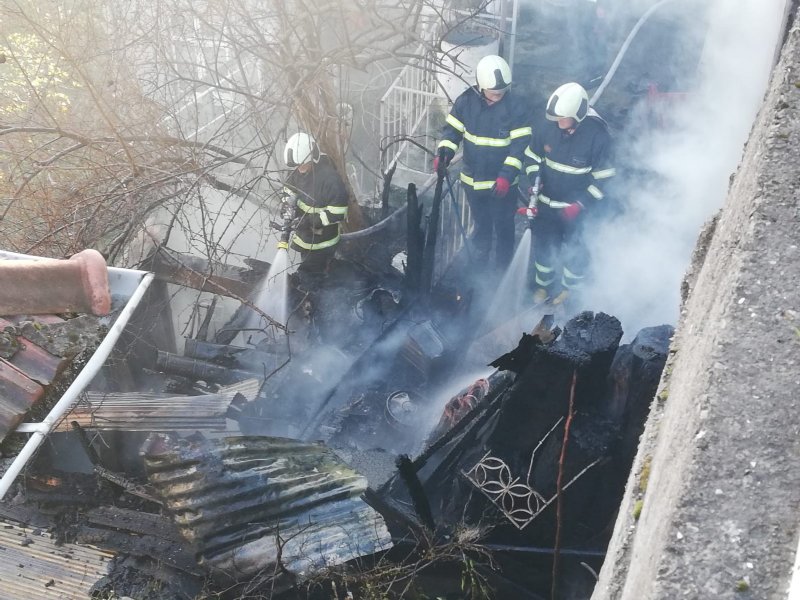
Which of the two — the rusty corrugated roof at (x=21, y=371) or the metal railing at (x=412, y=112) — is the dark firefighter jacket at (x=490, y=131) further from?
the rusty corrugated roof at (x=21, y=371)

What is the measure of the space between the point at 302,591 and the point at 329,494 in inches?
28.4

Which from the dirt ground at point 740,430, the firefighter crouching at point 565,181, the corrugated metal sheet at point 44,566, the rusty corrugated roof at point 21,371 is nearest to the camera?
the dirt ground at point 740,430

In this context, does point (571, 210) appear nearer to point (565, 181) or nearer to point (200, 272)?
point (565, 181)

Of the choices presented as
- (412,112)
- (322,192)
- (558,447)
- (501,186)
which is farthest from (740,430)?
(412,112)

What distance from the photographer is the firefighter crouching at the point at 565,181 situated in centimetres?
752

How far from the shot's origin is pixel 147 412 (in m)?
5.57

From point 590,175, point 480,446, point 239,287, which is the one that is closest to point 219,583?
point 480,446

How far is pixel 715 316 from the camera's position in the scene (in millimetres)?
1517

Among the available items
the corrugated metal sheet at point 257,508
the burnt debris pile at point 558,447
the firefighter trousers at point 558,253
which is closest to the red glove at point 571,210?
the firefighter trousers at point 558,253

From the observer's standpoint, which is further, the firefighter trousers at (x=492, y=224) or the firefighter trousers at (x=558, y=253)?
the firefighter trousers at (x=492, y=224)

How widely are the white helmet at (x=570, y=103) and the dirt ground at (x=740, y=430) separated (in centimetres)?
596

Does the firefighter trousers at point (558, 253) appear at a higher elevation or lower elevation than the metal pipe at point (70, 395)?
lower

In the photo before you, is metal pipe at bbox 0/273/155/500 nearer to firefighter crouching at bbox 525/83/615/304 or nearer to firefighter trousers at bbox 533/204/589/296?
firefighter crouching at bbox 525/83/615/304

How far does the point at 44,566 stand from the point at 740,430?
4.27 meters
